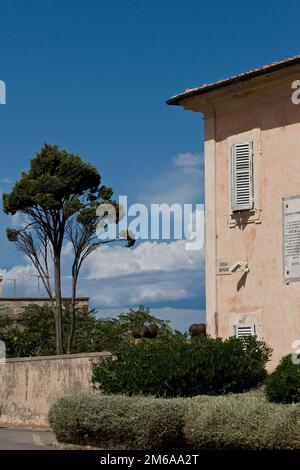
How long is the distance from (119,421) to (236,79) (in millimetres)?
8101

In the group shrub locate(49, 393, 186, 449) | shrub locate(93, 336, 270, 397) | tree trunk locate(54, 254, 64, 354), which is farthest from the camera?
tree trunk locate(54, 254, 64, 354)

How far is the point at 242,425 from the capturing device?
1544 centimetres

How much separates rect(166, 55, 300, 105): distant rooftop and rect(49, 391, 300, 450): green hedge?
660cm

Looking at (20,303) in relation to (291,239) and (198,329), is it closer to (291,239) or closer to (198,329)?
(198,329)

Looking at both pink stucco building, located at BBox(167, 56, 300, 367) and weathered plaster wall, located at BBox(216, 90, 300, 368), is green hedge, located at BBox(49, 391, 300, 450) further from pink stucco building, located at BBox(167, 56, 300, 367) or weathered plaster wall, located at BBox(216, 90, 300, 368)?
pink stucco building, located at BBox(167, 56, 300, 367)

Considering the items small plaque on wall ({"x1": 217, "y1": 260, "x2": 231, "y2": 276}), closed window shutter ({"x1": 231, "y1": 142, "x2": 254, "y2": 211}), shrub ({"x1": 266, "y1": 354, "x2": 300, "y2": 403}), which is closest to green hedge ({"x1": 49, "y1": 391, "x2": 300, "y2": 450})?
shrub ({"x1": 266, "y1": 354, "x2": 300, "y2": 403})

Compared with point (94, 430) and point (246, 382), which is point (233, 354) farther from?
point (94, 430)

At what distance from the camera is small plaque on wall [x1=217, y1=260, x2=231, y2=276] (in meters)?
21.5

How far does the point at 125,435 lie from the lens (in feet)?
55.5

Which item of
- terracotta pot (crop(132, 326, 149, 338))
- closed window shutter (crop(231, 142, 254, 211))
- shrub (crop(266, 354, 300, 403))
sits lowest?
shrub (crop(266, 354, 300, 403))

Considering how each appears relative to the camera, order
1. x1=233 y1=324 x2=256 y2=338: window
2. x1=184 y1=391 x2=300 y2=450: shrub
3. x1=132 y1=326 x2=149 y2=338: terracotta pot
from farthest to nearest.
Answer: x1=132 y1=326 x2=149 y2=338: terracotta pot, x1=233 y1=324 x2=256 y2=338: window, x1=184 y1=391 x2=300 y2=450: shrub

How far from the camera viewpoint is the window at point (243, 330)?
68.5 feet

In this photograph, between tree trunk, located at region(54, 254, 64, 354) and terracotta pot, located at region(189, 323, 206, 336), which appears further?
tree trunk, located at region(54, 254, 64, 354)

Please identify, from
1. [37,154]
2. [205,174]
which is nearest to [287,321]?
[205,174]
